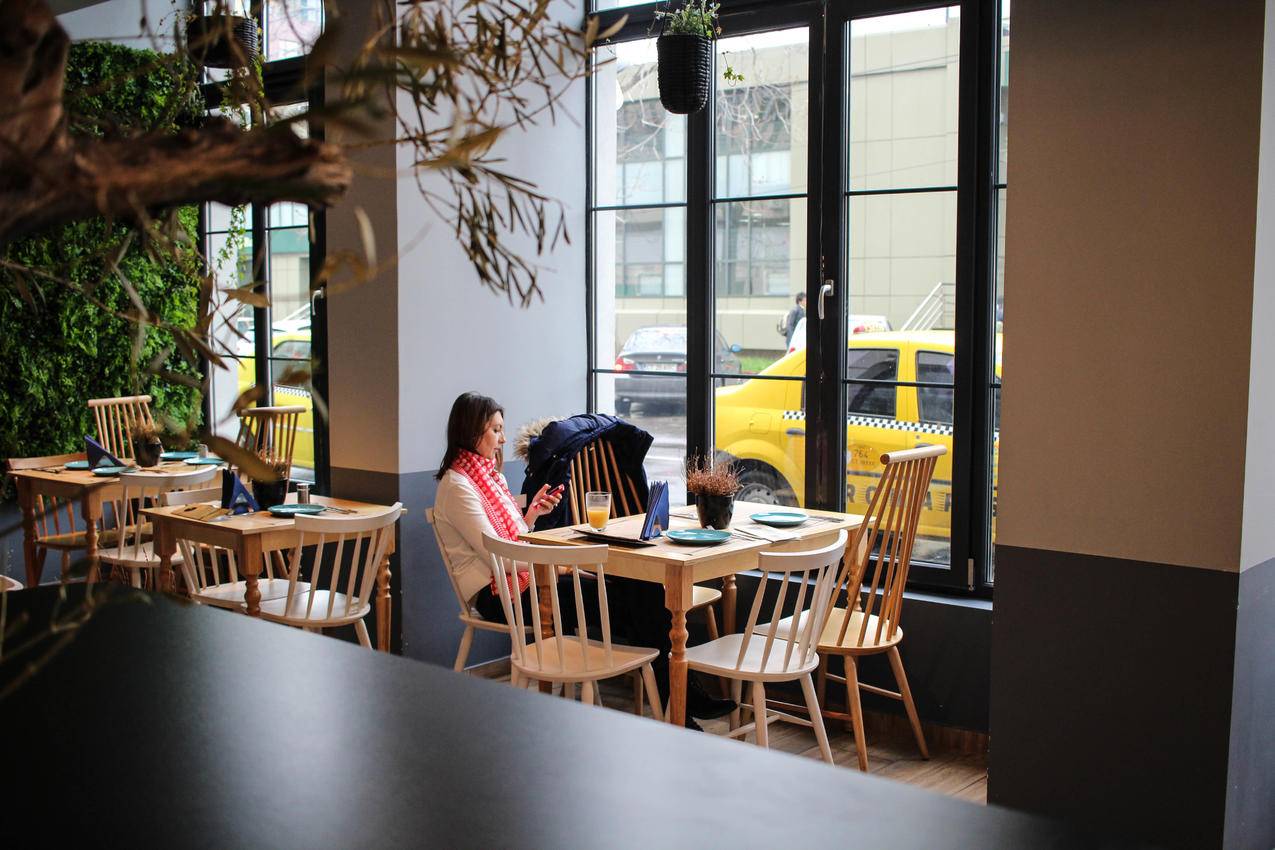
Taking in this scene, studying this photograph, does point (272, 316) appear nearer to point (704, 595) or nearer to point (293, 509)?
point (293, 509)

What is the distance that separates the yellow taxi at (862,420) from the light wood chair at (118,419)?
3011 millimetres

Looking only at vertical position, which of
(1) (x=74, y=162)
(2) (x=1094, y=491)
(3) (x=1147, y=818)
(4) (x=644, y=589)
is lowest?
(3) (x=1147, y=818)

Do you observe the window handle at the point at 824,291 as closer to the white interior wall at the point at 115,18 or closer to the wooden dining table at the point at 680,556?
the wooden dining table at the point at 680,556

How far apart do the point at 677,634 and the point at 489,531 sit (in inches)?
35.6

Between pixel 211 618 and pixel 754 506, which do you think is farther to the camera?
pixel 754 506

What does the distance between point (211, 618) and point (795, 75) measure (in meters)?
3.81

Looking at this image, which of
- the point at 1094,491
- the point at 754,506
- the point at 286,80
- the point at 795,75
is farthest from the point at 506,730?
the point at 286,80

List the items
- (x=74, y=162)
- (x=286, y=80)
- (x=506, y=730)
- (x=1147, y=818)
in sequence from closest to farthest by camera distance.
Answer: (x=74, y=162) < (x=506, y=730) < (x=1147, y=818) < (x=286, y=80)

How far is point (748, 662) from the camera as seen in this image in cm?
372

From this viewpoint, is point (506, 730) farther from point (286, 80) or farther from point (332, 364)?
point (286, 80)

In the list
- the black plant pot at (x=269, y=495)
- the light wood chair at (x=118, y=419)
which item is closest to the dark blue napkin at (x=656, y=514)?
the black plant pot at (x=269, y=495)

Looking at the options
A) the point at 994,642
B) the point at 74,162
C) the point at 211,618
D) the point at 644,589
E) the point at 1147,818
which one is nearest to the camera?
the point at 74,162

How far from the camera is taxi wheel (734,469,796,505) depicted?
4.90m

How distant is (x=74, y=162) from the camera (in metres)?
0.51
